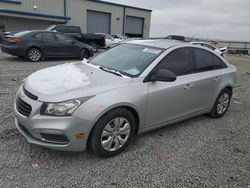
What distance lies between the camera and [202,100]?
4742 mm

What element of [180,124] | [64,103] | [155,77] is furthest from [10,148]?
[180,124]

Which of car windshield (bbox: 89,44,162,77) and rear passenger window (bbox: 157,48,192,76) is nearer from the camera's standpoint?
car windshield (bbox: 89,44,162,77)

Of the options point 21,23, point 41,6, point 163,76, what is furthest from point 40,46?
point 41,6

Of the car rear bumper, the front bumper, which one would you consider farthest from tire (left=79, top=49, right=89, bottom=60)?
the front bumper

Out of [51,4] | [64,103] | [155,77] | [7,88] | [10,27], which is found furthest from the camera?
[51,4]

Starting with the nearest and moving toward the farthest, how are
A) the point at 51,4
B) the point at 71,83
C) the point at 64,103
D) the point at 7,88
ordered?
the point at 64,103
the point at 71,83
the point at 7,88
the point at 51,4

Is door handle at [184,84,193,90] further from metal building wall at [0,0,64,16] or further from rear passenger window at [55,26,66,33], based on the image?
metal building wall at [0,0,64,16]

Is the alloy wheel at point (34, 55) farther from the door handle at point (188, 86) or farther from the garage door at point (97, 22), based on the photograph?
the garage door at point (97, 22)

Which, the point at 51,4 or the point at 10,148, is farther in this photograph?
the point at 51,4

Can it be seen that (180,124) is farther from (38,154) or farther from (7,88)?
(7,88)

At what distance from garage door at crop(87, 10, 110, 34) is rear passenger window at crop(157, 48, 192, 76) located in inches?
1062

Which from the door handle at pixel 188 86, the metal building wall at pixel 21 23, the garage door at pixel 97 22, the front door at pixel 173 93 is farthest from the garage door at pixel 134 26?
the door handle at pixel 188 86

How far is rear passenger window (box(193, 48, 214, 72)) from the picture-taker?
4.68 meters

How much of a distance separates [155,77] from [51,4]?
25.9m
